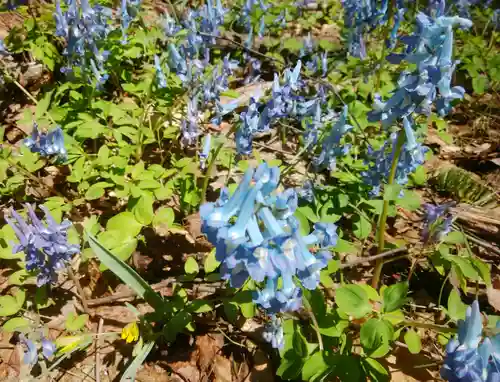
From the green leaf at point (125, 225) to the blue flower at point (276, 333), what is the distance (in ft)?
2.91

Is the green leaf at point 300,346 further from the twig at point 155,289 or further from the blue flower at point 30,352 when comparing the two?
the blue flower at point 30,352

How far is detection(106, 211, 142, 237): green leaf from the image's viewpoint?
2.33m

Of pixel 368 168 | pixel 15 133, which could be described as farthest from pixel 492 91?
pixel 15 133

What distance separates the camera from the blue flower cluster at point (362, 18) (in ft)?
12.5

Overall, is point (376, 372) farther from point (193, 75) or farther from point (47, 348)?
point (193, 75)

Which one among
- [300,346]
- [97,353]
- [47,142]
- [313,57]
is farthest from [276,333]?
[313,57]

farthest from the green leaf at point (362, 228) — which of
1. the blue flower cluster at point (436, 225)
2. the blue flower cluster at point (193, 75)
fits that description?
the blue flower cluster at point (193, 75)

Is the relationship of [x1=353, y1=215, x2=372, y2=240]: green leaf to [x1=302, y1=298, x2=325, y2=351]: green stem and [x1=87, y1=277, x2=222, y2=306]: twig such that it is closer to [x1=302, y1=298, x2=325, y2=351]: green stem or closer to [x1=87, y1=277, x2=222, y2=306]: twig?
[x1=302, y1=298, x2=325, y2=351]: green stem

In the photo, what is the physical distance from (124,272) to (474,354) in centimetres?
163

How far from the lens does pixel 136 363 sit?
82.4 inches

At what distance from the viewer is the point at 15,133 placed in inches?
146

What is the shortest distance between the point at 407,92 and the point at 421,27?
0.28 meters

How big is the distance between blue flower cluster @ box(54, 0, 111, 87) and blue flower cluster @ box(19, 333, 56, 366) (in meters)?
1.99

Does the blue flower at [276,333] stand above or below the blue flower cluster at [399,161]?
below
